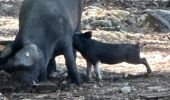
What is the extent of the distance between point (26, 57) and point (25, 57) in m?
0.02

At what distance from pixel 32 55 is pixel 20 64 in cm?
26

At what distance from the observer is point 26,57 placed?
29.4 feet

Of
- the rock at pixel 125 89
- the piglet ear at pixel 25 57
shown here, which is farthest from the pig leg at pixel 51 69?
the rock at pixel 125 89

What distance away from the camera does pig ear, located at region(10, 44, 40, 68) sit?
29.2ft

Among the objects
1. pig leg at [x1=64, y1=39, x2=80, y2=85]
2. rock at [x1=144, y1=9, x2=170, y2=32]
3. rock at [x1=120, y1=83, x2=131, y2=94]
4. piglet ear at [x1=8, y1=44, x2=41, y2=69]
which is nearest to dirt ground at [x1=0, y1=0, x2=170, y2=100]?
rock at [x1=120, y1=83, x2=131, y2=94]

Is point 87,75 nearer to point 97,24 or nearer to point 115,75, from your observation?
point 115,75

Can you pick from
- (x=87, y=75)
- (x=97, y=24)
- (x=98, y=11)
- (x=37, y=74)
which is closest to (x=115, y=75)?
(x=87, y=75)

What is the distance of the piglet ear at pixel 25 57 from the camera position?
890 cm

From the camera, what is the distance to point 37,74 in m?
9.16

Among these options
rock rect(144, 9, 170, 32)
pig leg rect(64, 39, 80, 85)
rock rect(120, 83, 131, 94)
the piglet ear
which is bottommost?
rock rect(144, 9, 170, 32)

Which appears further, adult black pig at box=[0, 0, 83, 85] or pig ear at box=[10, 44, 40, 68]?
adult black pig at box=[0, 0, 83, 85]

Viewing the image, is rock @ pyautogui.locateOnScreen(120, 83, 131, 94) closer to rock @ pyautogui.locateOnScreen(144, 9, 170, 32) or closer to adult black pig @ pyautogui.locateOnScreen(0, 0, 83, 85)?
adult black pig @ pyautogui.locateOnScreen(0, 0, 83, 85)

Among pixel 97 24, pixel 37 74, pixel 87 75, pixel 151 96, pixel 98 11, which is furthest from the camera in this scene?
pixel 98 11

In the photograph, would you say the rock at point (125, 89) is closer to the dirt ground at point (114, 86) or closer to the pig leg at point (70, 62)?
the dirt ground at point (114, 86)
